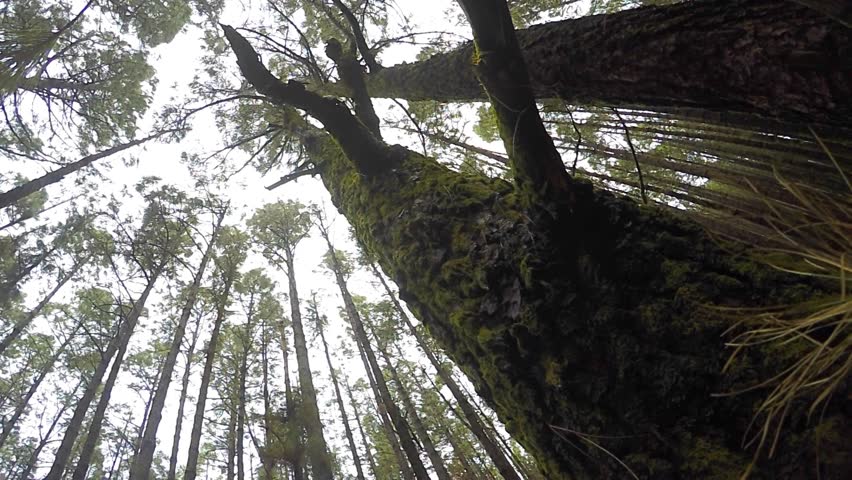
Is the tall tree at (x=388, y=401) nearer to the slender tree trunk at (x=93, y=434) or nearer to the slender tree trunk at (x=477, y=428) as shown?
the slender tree trunk at (x=477, y=428)

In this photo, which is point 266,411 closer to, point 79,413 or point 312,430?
point 312,430

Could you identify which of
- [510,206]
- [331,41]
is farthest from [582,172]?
[331,41]

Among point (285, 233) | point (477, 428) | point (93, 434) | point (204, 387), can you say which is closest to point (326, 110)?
point (477, 428)

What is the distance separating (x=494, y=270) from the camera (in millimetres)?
1534

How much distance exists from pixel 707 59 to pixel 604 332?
103cm

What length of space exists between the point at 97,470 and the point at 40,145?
19.2m

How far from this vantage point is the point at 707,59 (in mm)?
1467

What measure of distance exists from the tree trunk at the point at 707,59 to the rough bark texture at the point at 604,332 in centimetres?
51

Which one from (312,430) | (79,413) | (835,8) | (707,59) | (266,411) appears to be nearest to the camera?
(835,8)

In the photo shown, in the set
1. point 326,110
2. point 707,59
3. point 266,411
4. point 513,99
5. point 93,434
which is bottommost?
point 707,59

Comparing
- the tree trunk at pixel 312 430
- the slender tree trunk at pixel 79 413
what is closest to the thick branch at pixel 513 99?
the tree trunk at pixel 312 430

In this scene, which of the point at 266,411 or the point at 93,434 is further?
→ the point at 93,434

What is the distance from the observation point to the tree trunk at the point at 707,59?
3.92 ft

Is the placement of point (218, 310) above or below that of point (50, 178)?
below
